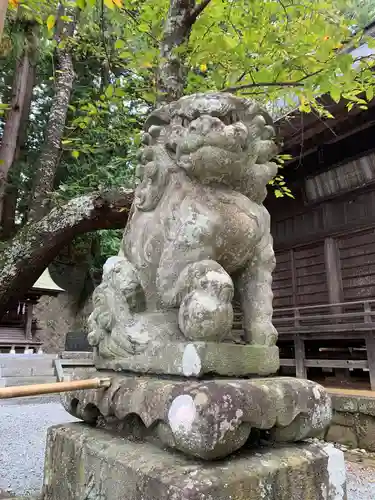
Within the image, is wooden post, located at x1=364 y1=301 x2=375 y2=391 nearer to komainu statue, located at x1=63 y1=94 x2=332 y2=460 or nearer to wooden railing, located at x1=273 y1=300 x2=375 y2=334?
wooden railing, located at x1=273 y1=300 x2=375 y2=334

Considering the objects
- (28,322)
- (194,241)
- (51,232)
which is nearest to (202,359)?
(194,241)

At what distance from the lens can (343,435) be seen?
5.24m

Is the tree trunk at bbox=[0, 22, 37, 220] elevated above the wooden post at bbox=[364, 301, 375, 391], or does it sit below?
above

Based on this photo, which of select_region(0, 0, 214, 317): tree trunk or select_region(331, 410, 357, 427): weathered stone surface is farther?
select_region(0, 0, 214, 317): tree trunk

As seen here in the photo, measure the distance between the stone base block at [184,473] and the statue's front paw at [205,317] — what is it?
41cm

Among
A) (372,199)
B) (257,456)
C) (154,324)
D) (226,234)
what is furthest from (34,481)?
(372,199)

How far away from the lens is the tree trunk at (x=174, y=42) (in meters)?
3.40

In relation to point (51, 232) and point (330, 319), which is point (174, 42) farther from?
point (330, 319)

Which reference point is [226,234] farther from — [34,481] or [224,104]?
[34,481]

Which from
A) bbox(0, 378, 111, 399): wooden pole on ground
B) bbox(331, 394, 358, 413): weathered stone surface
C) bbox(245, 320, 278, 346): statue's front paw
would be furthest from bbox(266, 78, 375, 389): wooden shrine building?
bbox(0, 378, 111, 399): wooden pole on ground

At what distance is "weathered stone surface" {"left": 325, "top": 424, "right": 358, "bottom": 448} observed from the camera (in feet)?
16.9

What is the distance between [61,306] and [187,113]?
1774 centimetres

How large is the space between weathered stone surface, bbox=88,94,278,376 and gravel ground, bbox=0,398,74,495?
175 cm

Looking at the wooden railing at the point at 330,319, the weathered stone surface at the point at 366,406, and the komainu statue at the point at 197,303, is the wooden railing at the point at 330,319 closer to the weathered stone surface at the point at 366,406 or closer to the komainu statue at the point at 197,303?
the weathered stone surface at the point at 366,406
